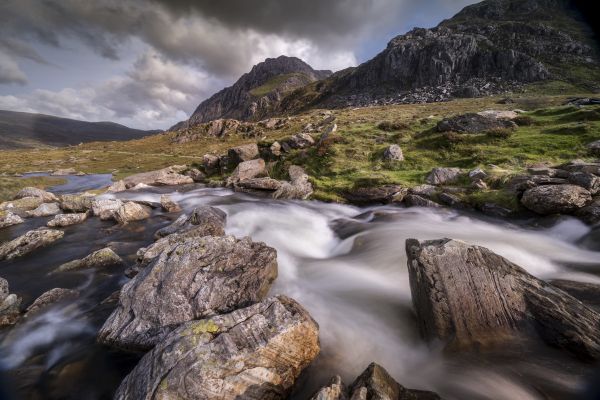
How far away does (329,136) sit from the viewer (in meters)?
33.5

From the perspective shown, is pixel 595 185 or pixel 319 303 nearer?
pixel 319 303

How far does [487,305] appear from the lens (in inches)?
282

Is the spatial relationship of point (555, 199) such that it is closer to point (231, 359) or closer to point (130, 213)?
point (231, 359)

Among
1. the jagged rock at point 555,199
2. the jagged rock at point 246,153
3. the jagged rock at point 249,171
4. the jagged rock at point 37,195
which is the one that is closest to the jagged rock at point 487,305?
the jagged rock at point 555,199

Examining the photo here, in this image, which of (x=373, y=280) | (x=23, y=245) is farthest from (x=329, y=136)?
(x=23, y=245)

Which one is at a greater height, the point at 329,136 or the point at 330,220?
the point at 329,136

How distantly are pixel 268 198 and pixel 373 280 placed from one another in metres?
16.1

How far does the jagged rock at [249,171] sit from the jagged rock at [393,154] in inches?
500

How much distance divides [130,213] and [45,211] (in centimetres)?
904

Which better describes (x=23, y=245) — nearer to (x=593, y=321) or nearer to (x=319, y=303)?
(x=319, y=303)

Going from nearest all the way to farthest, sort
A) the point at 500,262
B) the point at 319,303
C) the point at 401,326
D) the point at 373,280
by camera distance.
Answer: the point at 500,262, the point at 401,326, the point at 319,303, the point at 373,280

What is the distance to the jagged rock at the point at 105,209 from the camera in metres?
21.4

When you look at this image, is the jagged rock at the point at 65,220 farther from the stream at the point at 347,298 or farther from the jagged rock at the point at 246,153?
the jagged rock at the point at 246,153

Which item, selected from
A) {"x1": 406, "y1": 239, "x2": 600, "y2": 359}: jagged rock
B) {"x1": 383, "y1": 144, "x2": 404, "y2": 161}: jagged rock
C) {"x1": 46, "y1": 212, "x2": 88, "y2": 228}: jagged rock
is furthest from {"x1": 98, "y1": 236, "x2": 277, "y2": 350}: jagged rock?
{"x1": 383, "y1": 144, "x2": 404, "y2": 161}: jagged rock
